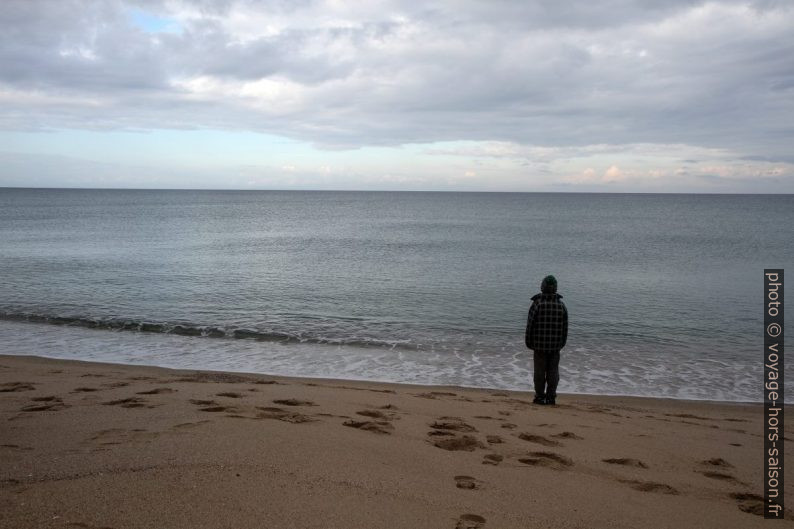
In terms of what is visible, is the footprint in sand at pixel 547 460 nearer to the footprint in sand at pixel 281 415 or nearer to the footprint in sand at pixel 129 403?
the footprint in sand at pixel 281 415

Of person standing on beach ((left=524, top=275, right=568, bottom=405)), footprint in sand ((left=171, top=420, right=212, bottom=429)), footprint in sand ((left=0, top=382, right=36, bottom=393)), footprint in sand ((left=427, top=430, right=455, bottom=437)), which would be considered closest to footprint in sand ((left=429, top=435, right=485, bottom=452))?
footprint in sand ((left=427, top=430, right=455, bottom=437))

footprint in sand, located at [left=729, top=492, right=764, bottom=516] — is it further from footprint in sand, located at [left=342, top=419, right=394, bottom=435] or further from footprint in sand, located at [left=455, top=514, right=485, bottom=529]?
footprint in sand, located at [left=342, top=419, right=394, bottom=435]

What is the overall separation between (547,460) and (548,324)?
10.2ft

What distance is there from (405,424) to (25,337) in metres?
12.2

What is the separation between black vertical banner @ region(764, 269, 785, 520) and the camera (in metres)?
5.24

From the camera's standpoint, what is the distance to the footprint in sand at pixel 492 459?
548 cm

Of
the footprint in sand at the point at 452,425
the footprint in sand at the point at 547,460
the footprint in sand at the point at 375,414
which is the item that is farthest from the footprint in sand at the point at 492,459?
the footprint in sand at the point at 375,414

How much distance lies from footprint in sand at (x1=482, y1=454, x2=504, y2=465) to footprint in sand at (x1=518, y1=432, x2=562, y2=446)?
2.84ft

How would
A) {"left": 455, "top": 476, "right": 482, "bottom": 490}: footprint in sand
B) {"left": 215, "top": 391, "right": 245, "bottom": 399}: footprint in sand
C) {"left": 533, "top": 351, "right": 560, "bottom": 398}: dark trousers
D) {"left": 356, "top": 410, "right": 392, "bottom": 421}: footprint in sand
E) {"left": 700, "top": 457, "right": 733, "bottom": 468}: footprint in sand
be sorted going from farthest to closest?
{"left": 533, "top": 351, "right": 560, "bottom": 398}: dark trousers
{"left": 215, "top": 391, "right": 245, "bottom": 399}: footprint in sand
{"left": 356, "top": 410, "right": 392, "bottom": 421}: footprint in sand
{"left": 700, "top": 457, "right": 733, "bottom": 468}: footprint in sand
{"left": 455, "top": 476, "right": 482, "bottom": 490}: footprint in sand

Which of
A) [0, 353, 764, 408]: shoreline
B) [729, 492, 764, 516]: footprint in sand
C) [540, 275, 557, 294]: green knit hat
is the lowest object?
[0, 353, 764, 408]: shoreline

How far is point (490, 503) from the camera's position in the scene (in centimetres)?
445

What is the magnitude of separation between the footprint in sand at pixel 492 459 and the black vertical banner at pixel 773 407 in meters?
2.27

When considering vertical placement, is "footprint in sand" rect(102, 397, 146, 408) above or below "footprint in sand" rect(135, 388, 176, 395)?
above

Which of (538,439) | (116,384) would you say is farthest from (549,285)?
(116,384)
